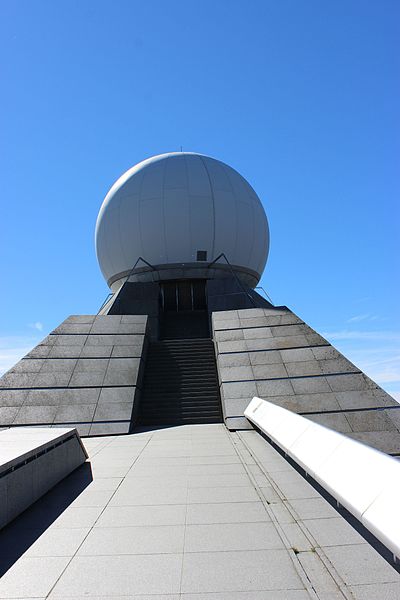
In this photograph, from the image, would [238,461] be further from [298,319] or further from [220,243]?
[220,243]

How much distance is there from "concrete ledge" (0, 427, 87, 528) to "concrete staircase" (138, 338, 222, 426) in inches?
206

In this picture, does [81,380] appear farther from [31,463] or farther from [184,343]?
[31,463]

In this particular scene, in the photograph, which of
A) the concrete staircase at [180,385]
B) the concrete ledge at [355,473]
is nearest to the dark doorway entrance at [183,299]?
the concrete staircase at [180,385]

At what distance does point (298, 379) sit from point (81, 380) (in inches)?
267

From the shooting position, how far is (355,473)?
4.27 m

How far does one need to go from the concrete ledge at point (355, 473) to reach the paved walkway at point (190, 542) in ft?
1.15

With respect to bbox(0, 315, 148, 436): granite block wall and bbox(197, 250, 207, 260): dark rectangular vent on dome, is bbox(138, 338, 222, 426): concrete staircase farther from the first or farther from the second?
bbox(197, 250, 207, 260): dark rectangular vent on dome

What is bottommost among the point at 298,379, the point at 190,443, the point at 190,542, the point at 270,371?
the point at 190,542

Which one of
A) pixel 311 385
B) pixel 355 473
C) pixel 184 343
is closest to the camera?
pixel 355 473

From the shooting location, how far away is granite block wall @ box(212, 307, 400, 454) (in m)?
10.3

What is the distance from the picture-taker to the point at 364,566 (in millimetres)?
3492

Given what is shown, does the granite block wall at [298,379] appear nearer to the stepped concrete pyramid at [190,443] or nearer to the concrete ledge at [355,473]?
the stepped concrete pyramid at [190,443]

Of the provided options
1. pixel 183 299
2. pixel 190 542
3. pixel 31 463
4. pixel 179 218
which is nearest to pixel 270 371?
pixel 31 463

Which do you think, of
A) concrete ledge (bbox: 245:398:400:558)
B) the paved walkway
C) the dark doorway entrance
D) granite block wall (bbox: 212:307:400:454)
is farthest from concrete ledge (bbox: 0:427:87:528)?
the dark doorway entrance
